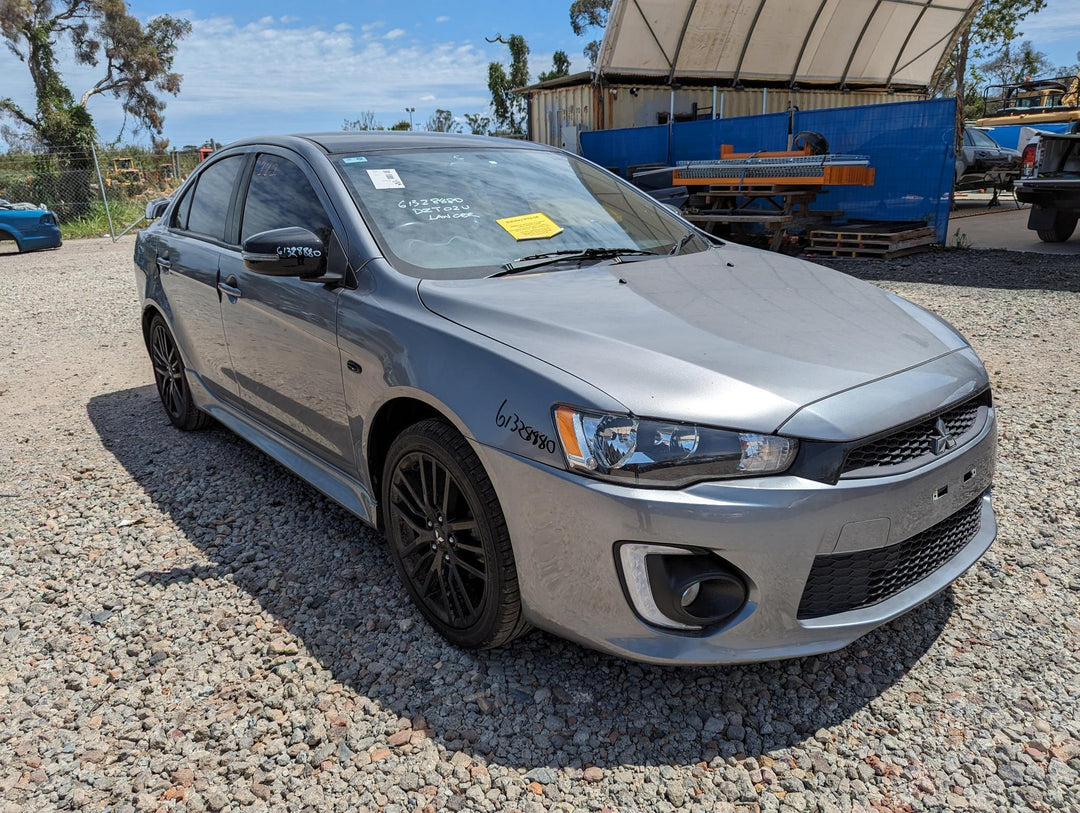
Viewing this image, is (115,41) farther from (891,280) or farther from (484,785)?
(484,785)

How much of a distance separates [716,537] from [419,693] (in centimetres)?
109

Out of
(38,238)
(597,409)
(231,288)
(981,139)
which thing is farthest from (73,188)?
(597,409)

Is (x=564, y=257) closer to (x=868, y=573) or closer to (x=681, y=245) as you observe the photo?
(x=681, y=245)

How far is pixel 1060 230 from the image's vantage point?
11.3 metres

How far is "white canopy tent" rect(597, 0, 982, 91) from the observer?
56.1 feet

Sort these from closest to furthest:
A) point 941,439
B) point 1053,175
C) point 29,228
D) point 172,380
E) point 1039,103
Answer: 1. point 941,439
2. point 172,380
3. point 1053,175
4. point 29,228
5. point 1039,103

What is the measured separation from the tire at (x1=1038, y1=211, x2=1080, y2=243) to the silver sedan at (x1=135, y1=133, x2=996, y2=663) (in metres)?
10.2

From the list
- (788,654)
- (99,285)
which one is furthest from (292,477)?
(99,285)

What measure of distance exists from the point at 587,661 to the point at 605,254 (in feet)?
4.91

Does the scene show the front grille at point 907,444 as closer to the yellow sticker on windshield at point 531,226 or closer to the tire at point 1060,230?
the yellow sticker on windshield at point 531,226

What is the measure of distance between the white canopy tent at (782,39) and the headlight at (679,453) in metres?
16.7

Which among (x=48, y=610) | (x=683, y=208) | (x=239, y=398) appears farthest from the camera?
(x=683, y=208)

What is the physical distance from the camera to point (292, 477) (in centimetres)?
411

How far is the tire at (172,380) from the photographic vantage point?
4.67m
